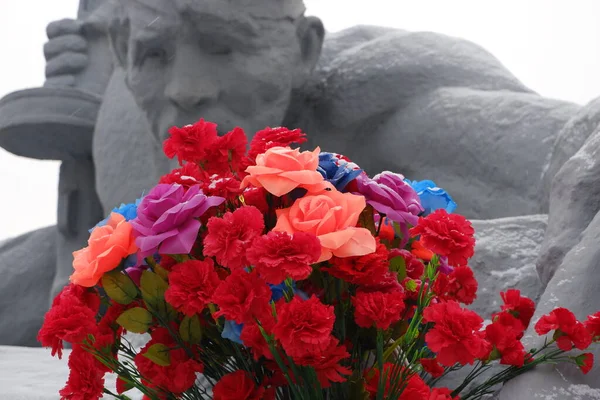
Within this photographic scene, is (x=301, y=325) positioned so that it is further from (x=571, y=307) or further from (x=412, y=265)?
(x=571, y=307)

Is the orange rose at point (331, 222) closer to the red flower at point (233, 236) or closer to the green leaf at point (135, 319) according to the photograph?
the red flower at point (233, 236)

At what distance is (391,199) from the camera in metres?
0.65

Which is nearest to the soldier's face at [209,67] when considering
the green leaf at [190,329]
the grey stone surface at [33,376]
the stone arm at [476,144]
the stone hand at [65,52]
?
the stone arm at [476,144]

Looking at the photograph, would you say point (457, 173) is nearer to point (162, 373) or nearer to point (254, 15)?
point (254, 15)

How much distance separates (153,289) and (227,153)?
0.16 meters

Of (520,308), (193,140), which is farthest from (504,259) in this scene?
(193,140)

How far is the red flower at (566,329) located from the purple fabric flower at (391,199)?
0.14 metres

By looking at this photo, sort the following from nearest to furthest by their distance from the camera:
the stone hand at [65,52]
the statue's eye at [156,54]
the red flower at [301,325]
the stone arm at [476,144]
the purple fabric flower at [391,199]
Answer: the red flower at [301,325] < the purple fabric flower at [391,199] < the stone arm at [476,144] < the statue's eye at [156,54] < the stone hand at [65,52]

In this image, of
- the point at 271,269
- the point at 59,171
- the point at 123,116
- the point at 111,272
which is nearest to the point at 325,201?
the point at 271,269

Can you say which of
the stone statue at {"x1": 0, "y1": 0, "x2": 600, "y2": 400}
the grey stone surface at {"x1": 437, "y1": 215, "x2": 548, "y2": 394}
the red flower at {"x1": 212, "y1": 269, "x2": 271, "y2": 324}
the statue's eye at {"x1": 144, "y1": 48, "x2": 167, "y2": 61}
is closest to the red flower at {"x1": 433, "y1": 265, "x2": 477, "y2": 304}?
the red flower at {"x1": 212, "y1": 269, "x2": 271, "y2": 324}

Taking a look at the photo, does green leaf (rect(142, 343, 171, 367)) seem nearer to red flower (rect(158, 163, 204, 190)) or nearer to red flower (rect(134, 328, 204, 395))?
red flower (rect(134, 328, 204, 395))

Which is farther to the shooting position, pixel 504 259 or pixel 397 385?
pixel 504 259

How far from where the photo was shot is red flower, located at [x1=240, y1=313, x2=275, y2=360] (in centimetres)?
57

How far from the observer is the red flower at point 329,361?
555 mm
